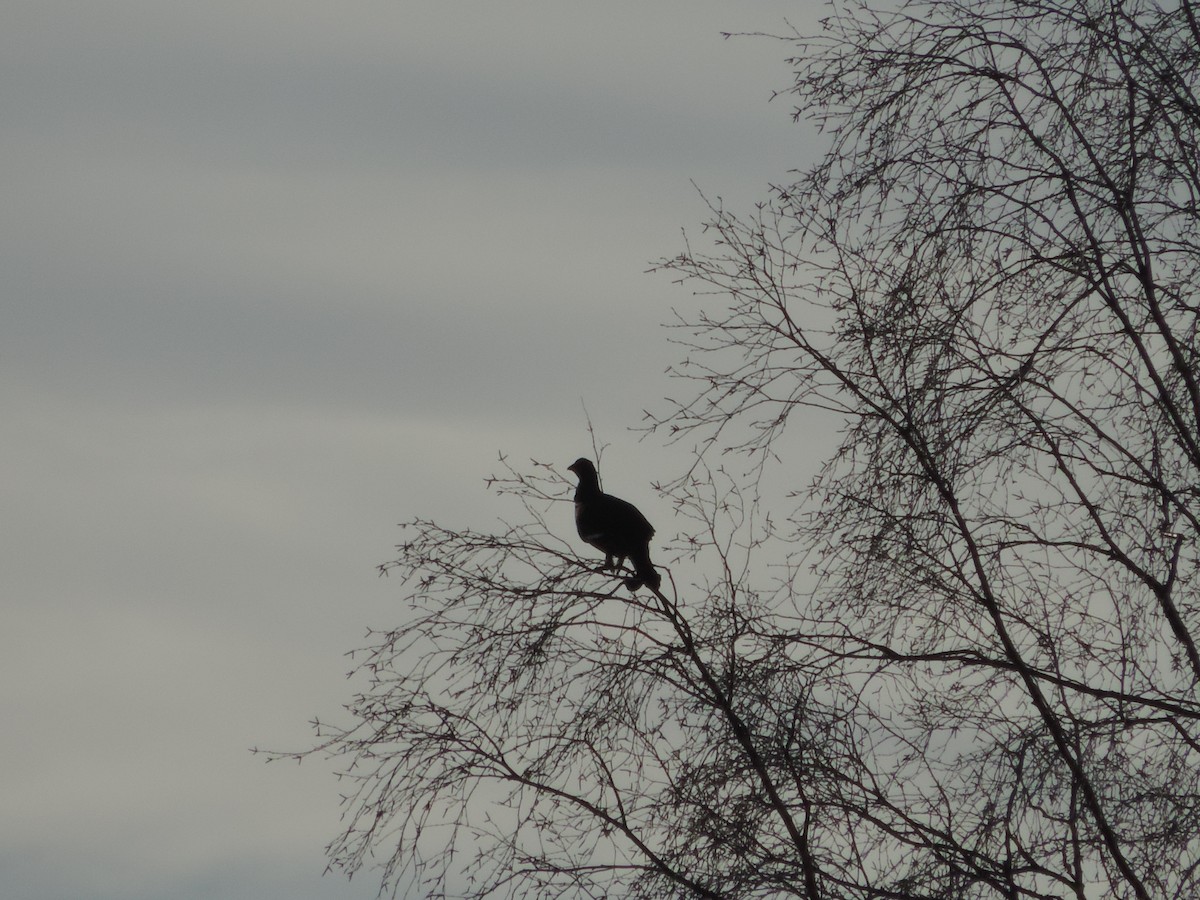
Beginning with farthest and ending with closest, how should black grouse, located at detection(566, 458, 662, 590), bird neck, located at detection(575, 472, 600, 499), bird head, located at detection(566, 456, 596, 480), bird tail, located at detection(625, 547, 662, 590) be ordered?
1. bird head, located at detection(566, 456, 596, 480)
2. bird neck, located at detection(575, 472, 600, 499)
3. black grouse, located at detection(566, 458, 662, 590)
4. bird tail, located at detection(625, 547, 662, 590)

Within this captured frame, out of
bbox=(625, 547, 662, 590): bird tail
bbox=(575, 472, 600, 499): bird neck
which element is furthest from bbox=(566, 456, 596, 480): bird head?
bbox=(625, 547, 662, 590): bird tail

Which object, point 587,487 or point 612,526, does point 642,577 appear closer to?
point 612,526

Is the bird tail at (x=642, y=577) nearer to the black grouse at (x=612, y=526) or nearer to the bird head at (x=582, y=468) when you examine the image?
the black grouse at (x=612, y=526)

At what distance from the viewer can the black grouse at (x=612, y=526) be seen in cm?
807

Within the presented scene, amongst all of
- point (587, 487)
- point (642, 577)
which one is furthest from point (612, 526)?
point (642, 577)

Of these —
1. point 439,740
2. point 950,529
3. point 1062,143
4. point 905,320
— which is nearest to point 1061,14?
point 1062,143

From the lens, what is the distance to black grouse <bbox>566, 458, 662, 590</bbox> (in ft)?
26.5

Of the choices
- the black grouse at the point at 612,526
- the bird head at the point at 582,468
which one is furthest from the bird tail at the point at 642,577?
the bird head at the point at 582,468

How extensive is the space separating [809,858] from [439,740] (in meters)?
1.56

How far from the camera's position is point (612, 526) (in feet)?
27.2

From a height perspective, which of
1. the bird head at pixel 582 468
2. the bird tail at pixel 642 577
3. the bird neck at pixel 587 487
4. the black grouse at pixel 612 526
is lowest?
the bird tail at pixel 642 577

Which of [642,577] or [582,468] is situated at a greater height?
[582,468]

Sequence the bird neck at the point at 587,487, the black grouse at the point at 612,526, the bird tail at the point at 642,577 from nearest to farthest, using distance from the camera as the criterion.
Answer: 1. the bird tail at the point at 642,577
2. the black grouse at the point at 612,526
3. the bird neck at the point at 587,487

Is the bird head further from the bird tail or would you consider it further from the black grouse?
the bird tail
